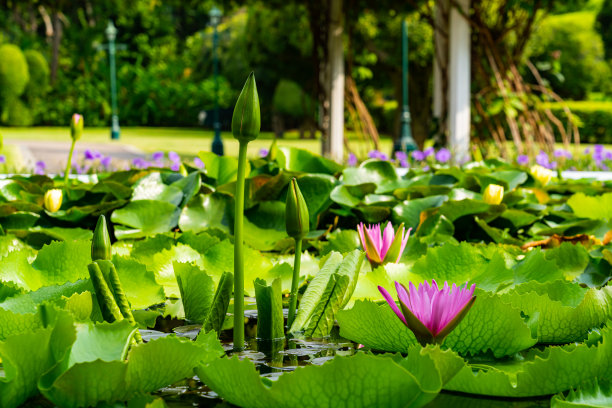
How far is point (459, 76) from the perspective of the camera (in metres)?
6.34

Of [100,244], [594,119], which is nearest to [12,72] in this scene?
[594,119]

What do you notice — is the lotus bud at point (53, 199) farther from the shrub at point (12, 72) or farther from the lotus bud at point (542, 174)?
the shrub at point (12, 72)

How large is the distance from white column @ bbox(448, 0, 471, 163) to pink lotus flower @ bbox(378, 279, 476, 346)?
18.7ft

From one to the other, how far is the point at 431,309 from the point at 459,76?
19.1 ft

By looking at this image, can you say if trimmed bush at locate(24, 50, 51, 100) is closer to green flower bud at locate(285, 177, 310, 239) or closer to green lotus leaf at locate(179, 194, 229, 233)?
green lotus leaf at locate(179, 194, 229, 233)

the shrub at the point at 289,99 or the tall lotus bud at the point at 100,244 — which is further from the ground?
the shrub at the point at 289,99

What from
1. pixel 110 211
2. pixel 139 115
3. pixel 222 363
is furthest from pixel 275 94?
pixel 222 363

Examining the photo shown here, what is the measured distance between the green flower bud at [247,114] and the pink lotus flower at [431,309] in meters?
0.22

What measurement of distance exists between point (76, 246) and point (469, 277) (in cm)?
59

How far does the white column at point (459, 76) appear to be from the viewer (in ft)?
20.8

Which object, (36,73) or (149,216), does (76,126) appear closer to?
(149,216)

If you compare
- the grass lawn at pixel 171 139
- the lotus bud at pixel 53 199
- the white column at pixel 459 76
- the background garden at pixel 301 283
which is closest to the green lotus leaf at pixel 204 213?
the background garden at pixel 301 283

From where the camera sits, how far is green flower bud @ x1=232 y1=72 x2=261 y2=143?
0.79 metres

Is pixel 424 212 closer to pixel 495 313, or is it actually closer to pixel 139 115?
pixel 495 313
